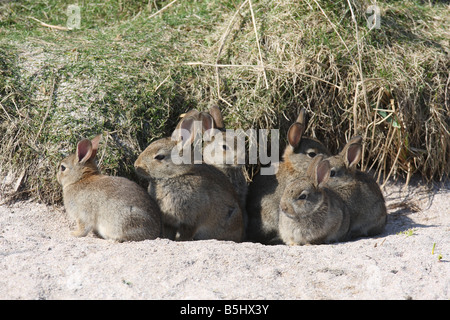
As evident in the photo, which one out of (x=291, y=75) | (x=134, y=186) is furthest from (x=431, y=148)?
(x=134, y=186)

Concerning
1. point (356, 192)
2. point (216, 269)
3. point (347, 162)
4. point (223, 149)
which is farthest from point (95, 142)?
point (356, 192)

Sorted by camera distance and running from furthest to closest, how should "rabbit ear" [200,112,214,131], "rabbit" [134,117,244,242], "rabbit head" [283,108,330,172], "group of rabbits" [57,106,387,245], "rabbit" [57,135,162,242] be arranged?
"rabbit head" [283,108,330,172], "rabbit ear" [200,112,214,131], "rabbit" [134,117,244,242], "group of rabbits" [57,106,387,245], "rabbit" [57,135,162,242]

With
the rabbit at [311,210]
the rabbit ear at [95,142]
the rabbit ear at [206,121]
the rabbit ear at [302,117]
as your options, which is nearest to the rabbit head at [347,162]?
the rabbit at [311,210]

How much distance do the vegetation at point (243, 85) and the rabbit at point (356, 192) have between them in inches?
23.3

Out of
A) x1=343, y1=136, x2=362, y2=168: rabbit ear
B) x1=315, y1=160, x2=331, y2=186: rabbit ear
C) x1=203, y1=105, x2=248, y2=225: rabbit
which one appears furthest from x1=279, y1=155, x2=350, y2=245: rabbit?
x1=203, y1=105, x2=248, y2=225: rabbit

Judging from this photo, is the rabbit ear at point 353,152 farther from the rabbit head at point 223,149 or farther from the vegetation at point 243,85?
the rabbit head at point 223,149

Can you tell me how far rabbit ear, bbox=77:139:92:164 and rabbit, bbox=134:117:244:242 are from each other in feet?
1.53

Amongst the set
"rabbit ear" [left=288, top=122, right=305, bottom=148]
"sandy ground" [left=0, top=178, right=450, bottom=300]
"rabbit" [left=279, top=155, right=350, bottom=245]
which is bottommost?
"sandy ground" [left=0, top=178, right=450, bottom=300]

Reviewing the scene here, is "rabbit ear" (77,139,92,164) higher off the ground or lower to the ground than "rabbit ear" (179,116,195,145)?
lower

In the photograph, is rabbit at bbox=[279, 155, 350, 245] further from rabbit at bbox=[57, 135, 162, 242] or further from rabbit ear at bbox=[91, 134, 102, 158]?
rabbit ear at bbox=[91, 134, 102, 158]

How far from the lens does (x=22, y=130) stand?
250 inches

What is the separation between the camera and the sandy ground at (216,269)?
426 cm

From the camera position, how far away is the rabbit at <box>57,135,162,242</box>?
5387 mm

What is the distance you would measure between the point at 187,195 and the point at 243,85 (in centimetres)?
168
